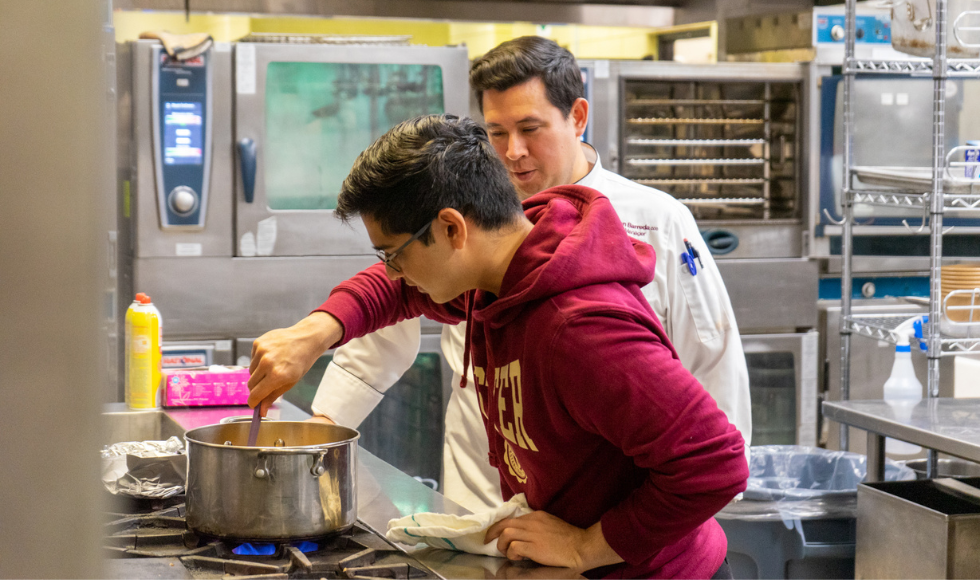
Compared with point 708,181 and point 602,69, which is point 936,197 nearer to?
point 708,181

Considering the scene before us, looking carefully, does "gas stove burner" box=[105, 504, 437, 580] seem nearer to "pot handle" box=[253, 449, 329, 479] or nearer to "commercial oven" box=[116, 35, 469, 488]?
"pot handle" box=[253, 449, 329, 479]

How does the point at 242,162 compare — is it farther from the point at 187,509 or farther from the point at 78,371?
the point at 78,371

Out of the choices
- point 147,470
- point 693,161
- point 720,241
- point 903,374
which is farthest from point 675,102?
point 147,470

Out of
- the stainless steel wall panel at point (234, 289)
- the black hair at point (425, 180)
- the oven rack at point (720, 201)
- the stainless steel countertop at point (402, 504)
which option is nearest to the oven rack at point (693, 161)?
the oven rack at point (720, 201)

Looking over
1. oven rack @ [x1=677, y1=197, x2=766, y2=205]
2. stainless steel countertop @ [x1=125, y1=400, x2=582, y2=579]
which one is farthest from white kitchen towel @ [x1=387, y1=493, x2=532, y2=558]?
oven rack @ [x1=677, y1=197, x2=766, y2=205]

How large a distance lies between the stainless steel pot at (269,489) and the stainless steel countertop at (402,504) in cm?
12

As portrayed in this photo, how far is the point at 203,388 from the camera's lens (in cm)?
211

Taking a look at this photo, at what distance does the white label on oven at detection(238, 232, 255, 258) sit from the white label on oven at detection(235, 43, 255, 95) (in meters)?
0.46

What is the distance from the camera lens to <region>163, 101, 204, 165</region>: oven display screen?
122 inches

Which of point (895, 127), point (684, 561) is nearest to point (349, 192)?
point (684, 561)

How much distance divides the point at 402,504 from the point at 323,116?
2055mm

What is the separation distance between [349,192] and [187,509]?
440 millimetres

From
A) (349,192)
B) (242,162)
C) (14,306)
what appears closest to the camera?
(14,306)

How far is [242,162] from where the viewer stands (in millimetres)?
3131
